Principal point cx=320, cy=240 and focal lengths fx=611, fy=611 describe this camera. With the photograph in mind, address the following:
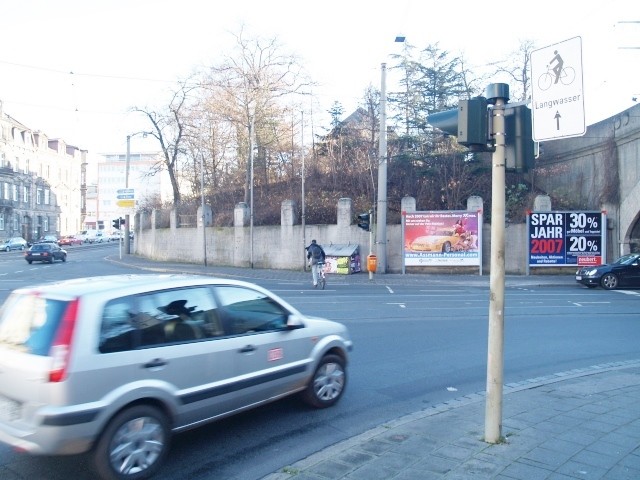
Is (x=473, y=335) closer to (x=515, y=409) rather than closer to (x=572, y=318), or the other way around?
(x=572, y=318)

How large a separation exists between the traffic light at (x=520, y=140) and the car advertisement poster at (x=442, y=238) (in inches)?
937

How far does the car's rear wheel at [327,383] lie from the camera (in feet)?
22.8

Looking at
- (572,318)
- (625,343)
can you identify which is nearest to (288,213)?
(572,318)

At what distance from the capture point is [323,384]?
7.05 meters

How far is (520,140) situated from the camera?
17.7ft

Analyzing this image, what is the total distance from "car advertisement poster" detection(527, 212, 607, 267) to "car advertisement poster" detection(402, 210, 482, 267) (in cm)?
269

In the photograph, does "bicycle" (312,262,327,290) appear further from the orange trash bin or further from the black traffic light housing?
the black traffic light housing

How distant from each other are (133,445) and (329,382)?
2.72 m

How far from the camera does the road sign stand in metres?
4.74

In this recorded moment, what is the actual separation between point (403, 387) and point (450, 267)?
2181 cm

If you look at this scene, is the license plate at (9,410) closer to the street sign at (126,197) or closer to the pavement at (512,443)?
the pavement at (512,443)

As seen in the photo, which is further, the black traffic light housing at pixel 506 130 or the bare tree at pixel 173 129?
the bare tree at pixel 173 129

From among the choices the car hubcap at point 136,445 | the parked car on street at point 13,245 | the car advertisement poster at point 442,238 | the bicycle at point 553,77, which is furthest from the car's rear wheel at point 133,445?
the parked car on street at point 13,245

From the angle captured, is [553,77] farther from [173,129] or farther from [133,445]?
[173,129]
